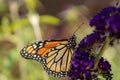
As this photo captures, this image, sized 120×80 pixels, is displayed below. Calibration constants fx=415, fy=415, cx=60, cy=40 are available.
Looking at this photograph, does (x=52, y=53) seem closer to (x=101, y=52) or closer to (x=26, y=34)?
(x=101, y=52)

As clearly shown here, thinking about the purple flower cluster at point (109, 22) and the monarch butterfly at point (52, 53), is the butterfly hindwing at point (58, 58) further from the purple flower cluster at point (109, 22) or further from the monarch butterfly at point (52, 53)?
the purple flower cluster at point (109, 22)

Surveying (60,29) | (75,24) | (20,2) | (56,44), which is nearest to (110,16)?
(56,44)

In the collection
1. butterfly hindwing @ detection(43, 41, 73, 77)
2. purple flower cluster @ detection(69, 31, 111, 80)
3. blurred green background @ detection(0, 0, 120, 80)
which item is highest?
blurred green background @ detection(0, 0, 120, 80)

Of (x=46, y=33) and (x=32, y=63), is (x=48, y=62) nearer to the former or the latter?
(x=32, y=63)

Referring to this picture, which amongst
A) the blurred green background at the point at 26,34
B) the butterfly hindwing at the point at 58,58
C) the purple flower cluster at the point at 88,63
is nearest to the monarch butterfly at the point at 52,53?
the butterfly hindwing at the point at 58,58

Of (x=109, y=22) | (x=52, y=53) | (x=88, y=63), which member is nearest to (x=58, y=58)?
(x=52, y=53)

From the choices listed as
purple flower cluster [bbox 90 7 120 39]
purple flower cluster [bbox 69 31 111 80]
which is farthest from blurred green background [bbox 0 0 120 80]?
purple flower cluster [bbox 90 7 120 39]

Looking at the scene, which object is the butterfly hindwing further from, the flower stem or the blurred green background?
the blurred green background
